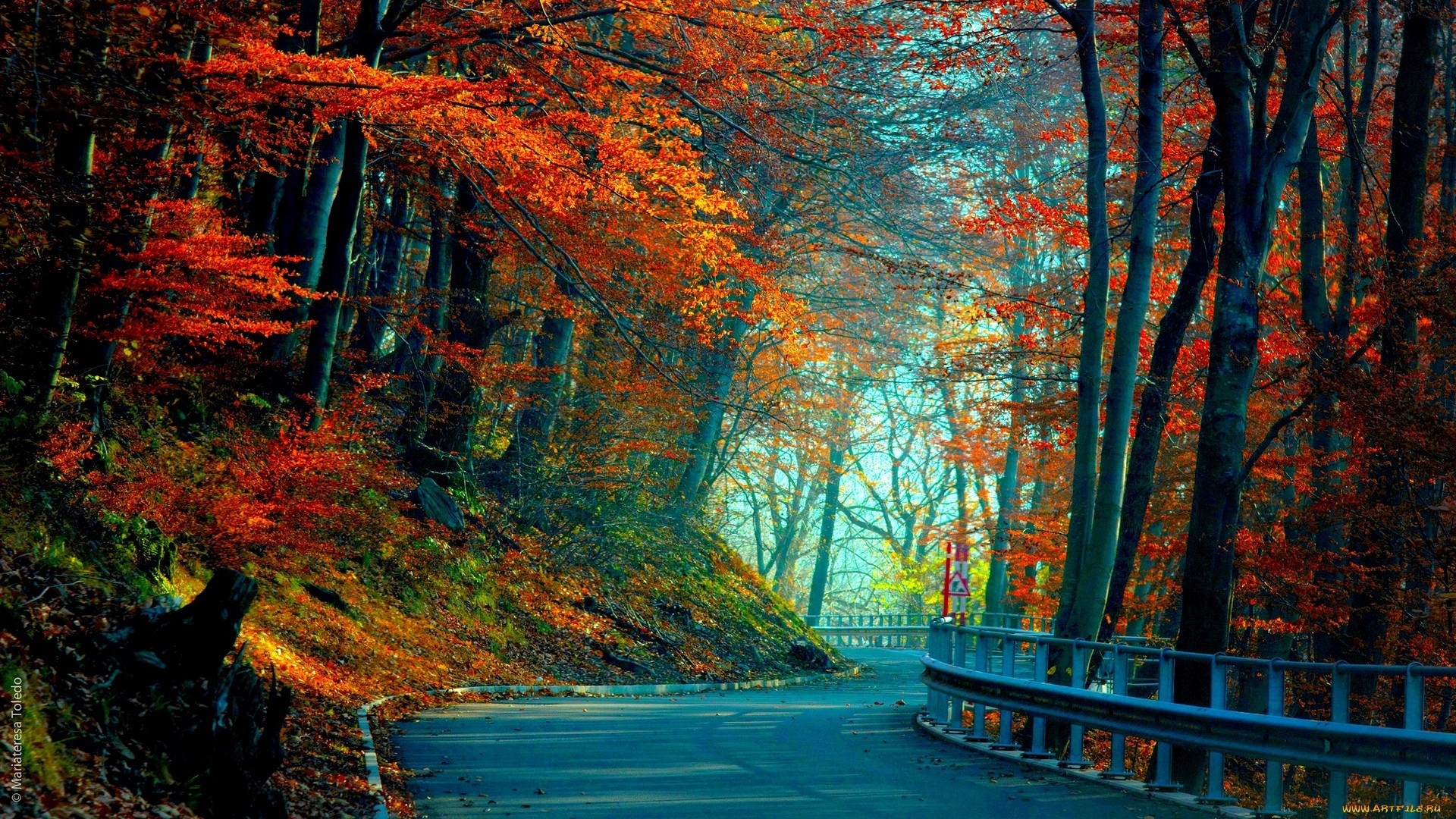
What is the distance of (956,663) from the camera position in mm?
15547

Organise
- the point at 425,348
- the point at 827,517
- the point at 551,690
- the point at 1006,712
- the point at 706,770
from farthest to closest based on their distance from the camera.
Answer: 1. the point at 827,517
2. the point at 425,348
3. the point at 551,690
4. the point at 1006,712
5. the point at 706,770

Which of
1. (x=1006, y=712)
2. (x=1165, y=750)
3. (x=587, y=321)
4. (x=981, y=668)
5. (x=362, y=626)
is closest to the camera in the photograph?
(x=1165, y=750)

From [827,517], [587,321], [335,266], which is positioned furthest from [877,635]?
[335,266]

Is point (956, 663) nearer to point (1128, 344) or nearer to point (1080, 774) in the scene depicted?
point (1080, 774)

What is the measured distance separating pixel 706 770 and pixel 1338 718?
530cm

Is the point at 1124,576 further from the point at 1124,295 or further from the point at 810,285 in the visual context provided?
the point at 810,285

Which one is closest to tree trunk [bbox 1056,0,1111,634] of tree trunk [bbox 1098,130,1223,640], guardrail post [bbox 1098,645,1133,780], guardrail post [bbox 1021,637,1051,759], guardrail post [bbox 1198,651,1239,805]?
tree trunk [bbox 1098,130,1223,640]

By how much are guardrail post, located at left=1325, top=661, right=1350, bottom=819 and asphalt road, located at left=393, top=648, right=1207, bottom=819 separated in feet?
4.76

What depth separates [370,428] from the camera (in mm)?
19688

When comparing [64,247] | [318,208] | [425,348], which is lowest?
[64,247]

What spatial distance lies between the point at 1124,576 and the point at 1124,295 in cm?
470

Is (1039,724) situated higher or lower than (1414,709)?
lower

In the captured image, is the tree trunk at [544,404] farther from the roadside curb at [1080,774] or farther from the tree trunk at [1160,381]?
the roadside curb at [1080,774]

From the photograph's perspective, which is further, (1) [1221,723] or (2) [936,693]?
(2) [936,693]
